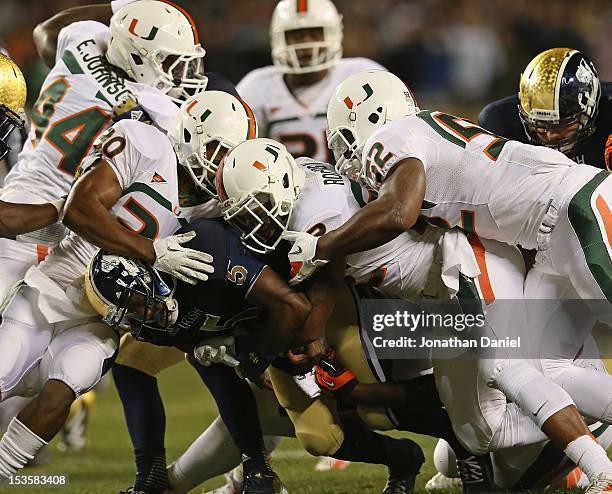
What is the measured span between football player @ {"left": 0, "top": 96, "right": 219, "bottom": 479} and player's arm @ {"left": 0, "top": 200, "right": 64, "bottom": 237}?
0.48 ft

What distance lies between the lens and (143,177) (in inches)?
151

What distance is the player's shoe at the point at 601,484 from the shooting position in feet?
10.8

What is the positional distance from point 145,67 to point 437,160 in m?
1.38

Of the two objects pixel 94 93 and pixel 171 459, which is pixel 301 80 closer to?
pixel 94 93

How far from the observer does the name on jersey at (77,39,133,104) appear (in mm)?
4535

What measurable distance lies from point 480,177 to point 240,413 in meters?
1.17

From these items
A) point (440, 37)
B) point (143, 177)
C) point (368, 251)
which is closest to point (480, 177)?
point (368, 251)

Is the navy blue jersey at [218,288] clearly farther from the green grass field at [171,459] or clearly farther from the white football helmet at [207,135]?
the green grass field at [171,459]

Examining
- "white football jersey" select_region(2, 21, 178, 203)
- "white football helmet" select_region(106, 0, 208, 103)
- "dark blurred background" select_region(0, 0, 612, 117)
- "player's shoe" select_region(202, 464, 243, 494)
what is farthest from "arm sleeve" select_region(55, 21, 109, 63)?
"dark blurred background" select_region(0, 0, 612, 117)

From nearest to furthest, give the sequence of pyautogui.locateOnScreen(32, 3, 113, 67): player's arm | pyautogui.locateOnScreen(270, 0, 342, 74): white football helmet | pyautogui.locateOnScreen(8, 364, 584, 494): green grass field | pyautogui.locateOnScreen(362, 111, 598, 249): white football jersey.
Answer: pyautogui.locateOnScreen(362, 111, 598, 249): white football jersey
pyautogui.locateOnScreen(8, 364, 584, 494): green grass field
pyautogui.locateOnScreen(32, 3, 113, 67): player's arm
pyautogui.locateOnScreen(270, 0, 342, 74): white football helmet

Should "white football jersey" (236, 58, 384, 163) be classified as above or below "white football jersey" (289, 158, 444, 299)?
below

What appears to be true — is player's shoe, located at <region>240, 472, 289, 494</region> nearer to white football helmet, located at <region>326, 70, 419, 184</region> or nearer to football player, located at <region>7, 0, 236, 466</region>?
white football helmet, located at <region>326, 70, 419, 184</region>

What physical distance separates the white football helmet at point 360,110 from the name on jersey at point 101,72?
985mm

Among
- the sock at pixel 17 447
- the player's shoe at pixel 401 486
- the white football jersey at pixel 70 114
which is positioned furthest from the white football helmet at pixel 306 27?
the sock at pixel 17 447
